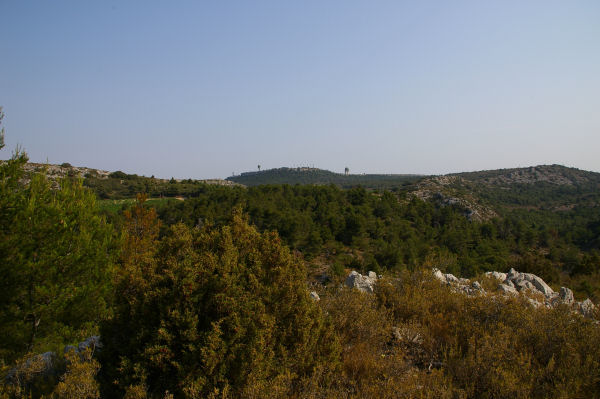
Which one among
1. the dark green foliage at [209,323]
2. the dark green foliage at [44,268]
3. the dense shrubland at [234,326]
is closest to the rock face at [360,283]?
the dense shrubland at [234,326]

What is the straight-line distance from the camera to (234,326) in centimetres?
322

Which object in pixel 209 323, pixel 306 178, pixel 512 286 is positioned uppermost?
pixel 306 178

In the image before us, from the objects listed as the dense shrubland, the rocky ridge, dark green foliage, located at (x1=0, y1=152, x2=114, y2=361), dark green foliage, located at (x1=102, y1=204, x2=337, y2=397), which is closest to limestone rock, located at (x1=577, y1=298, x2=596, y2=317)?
the rocky ridge

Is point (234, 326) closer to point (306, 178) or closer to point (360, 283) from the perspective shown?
point (360, 283)

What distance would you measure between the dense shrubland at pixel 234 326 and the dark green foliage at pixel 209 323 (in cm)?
2

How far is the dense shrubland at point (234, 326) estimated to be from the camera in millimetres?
3133

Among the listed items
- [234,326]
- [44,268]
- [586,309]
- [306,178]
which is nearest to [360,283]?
[586,309]

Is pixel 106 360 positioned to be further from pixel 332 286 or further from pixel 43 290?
pixel 43 290

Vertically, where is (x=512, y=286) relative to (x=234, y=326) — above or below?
below

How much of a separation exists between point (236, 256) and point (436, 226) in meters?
44.0

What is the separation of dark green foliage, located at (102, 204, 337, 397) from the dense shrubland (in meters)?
0.02

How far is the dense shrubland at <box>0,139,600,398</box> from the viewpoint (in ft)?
10.3

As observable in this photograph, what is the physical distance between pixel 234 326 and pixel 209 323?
12.1 inches

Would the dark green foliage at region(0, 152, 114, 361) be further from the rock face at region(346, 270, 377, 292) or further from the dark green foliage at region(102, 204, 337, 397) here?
the rock face at region(346, 270, 377, 292)
